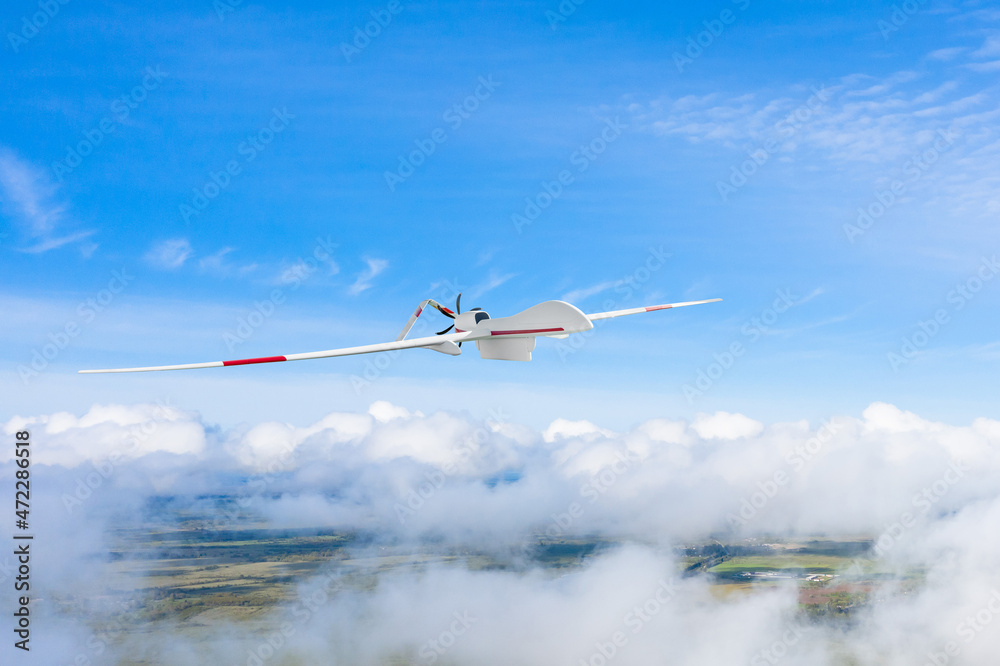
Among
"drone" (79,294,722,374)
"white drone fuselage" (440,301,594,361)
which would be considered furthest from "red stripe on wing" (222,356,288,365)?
"white drone fuselage" (440,301,594,361)

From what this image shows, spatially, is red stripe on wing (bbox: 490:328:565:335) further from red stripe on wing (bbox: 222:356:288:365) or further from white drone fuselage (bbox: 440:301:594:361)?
red stripe on wing (bbox: 222:356:288:365)

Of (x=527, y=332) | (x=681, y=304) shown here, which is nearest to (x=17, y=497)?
(x=527, y=332)

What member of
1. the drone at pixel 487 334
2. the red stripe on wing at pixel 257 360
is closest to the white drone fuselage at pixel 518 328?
the drone at pixel 487 334

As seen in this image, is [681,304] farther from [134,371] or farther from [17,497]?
[17,497]

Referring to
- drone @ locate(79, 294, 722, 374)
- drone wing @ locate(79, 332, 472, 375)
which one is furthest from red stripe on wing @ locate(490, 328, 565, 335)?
drone wing @ locate(79, 332, 472, 375)

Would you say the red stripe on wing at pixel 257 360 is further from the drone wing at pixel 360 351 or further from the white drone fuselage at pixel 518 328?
the white drone fuselage at pixel 518 328

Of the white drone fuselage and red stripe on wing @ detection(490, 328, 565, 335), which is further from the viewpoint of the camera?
red stripe on wing @ detection(490, 328, 565, 335)

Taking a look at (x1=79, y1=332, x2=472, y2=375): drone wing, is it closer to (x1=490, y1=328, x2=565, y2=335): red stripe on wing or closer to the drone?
the drone
